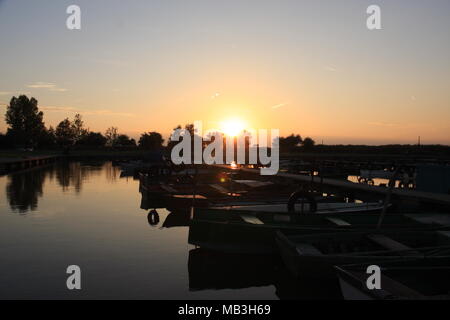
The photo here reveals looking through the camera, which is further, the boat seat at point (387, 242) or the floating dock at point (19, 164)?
the floating dock at point (19, 164)

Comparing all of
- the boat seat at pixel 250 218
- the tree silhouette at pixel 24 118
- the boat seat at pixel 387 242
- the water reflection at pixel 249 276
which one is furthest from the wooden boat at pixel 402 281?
the tree silhouette at pixel 24 118

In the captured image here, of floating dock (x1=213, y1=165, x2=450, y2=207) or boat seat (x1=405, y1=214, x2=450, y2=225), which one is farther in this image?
floating dock (x1=213, y1=165, x2=450, y2=207)

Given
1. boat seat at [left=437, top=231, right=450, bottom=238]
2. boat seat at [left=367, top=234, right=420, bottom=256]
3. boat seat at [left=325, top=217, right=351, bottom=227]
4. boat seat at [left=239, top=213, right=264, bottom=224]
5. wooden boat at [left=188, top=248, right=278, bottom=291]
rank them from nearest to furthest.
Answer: boat seat at [left=367, top=234, right=420, bottom=256]
wooden boat at [left=188, top=248, right=278, bottom=291]
boat seat at [left=437, top=231, right=450, bottom=238]
boat seat at [left=325, top=217, right=351, bottom=227]
boat seat at [left=239, top=213, right=264, bottom=224]

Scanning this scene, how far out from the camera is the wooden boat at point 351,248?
36.8 ft

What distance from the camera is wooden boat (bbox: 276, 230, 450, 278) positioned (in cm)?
1120

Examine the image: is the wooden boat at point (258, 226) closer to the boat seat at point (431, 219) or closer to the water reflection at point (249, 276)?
the boat seat at point (431, 219)

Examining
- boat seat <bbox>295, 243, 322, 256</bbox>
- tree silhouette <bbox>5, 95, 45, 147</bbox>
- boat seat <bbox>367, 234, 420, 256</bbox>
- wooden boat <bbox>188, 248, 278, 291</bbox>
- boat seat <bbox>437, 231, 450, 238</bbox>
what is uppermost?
tree silhouette <bbox>5, 95, 45, 147</bbox>

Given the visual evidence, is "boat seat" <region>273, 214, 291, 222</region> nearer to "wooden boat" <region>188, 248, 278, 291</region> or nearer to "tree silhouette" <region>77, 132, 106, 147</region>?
"wooden boat" <region>188, 248, 278, 291</region>

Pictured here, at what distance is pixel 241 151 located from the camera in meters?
99.4

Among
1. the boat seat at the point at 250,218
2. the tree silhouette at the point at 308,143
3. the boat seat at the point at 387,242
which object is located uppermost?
the tree silhouette at the point at 308,143

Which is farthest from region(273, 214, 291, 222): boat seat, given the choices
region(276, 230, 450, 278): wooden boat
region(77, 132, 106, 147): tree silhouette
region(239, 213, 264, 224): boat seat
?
region(77, 132, 106, 147): tree silhouette

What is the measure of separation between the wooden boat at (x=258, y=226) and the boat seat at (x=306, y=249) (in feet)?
4.60

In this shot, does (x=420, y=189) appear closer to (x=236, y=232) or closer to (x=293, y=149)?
(x=236, y=232)
